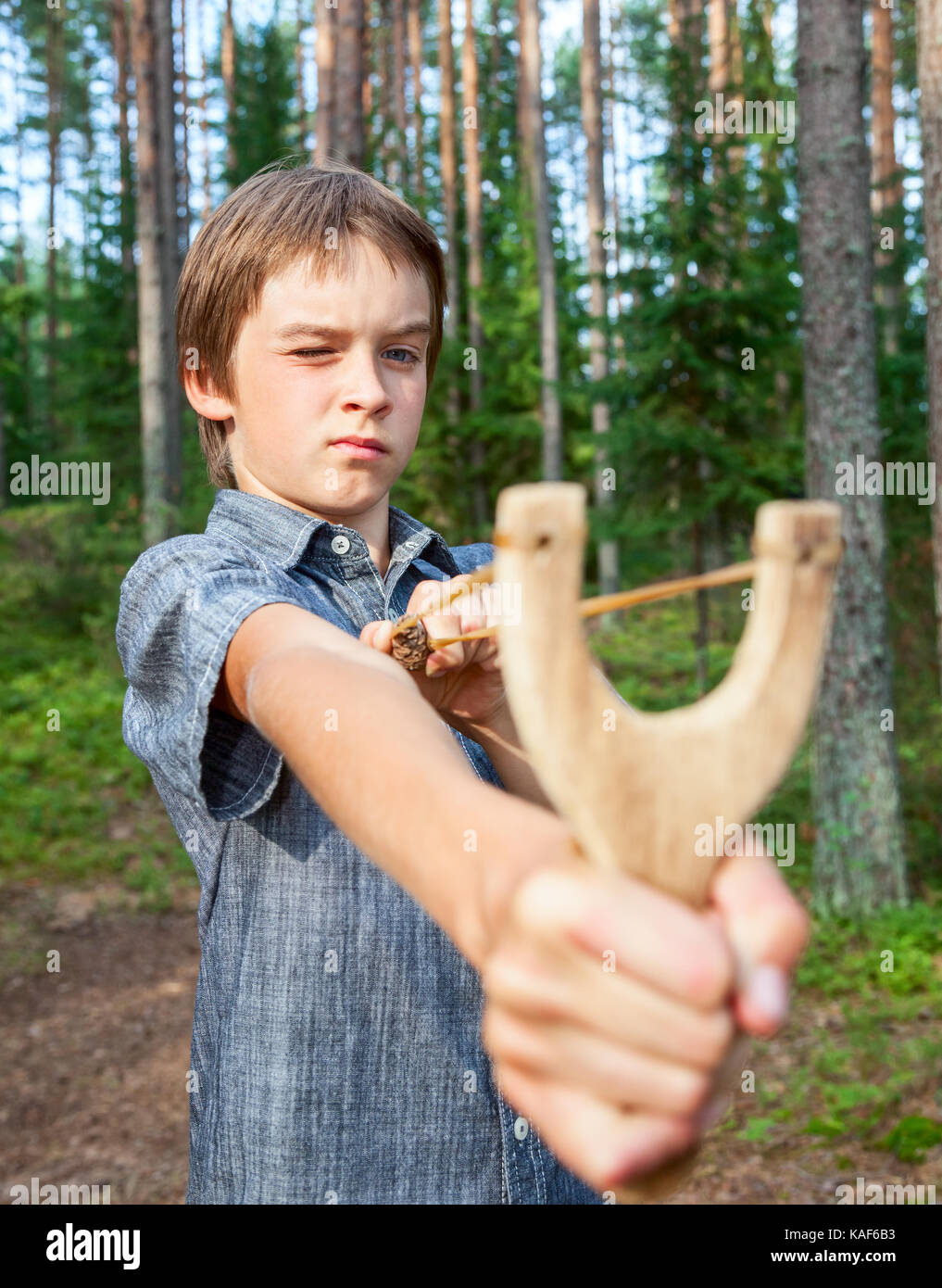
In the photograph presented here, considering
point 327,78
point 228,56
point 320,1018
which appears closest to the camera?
point 320,1018

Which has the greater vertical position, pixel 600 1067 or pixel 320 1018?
pixel 600 1067

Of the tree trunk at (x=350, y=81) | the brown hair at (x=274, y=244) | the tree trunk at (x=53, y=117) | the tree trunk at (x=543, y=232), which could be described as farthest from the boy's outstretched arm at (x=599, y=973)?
the tree trunk at (x=53, y=117)

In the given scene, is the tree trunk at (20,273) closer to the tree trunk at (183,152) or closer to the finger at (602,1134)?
the tree trunk at (183,152)

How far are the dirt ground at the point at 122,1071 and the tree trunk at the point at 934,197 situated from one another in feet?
8.22

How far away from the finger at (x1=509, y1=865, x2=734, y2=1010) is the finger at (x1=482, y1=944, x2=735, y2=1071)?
10 millimetres

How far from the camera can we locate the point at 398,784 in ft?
2.75

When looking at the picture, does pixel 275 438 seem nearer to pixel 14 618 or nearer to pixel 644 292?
pixel 644 292

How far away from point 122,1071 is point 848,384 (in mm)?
5877

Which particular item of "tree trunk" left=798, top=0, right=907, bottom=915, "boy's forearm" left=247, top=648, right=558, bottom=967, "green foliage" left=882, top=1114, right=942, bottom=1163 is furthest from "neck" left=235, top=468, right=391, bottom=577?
"tree trunk" left=798, top=0, right=907, bottom=915

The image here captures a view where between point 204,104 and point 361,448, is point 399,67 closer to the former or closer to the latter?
A: point 204,104

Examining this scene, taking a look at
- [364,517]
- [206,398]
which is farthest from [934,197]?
[206,398]

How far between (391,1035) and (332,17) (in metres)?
8.45

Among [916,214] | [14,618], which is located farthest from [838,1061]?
[916,214]

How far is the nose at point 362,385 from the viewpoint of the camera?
1.53 meters
